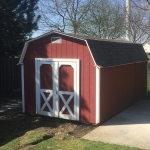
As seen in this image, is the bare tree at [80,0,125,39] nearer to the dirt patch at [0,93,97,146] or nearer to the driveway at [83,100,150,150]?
the driveway at [83,100,150,150]

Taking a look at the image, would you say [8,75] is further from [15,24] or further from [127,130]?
[127,130]

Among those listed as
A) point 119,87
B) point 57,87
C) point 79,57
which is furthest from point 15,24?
point 119,87

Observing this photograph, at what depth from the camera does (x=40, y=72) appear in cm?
886

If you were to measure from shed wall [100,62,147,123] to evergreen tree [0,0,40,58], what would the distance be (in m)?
6.21

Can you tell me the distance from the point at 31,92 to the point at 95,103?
258cm

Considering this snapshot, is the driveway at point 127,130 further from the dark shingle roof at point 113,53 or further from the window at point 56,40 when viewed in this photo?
the window at point 56,40

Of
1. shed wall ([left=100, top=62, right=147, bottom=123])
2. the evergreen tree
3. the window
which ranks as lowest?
shed wall ([left=100, top=62, right=147, bottom=123])

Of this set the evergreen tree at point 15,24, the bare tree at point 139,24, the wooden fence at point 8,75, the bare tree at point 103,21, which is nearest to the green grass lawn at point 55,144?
the wooden fence at point 8,75

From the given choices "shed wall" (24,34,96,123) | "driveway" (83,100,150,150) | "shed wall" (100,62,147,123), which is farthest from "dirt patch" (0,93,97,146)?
"shed wall" (100,62,147,123)

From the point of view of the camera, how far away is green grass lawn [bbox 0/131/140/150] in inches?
236

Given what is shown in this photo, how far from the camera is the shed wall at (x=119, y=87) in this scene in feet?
26.9

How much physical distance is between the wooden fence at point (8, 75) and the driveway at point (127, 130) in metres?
6.72

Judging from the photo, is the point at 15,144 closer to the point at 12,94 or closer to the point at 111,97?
the point at 111,97

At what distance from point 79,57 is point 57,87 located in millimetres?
1297
